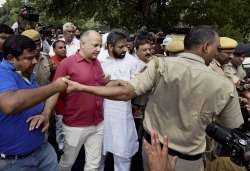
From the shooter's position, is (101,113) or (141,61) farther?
(141,61)

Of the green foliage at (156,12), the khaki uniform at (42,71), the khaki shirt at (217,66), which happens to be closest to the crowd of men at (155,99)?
the khaki shirt at (217,66)

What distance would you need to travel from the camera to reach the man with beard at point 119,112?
4.62 m

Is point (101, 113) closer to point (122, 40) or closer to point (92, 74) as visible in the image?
point (92, 74)

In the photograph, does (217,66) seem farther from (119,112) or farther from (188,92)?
(188,92)

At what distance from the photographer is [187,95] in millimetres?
3219

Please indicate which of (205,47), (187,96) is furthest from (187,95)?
(205,47)

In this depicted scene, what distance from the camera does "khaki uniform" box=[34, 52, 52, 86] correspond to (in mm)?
4570

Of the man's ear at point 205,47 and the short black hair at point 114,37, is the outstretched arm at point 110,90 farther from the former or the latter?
the short black hair at point 114,37

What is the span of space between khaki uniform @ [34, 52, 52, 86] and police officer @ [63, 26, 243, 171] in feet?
5.13

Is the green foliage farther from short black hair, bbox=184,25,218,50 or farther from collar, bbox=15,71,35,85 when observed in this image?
collar, bbox=15,71,35,85

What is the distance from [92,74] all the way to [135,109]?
0.85 m

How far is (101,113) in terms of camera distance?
14.9 feet

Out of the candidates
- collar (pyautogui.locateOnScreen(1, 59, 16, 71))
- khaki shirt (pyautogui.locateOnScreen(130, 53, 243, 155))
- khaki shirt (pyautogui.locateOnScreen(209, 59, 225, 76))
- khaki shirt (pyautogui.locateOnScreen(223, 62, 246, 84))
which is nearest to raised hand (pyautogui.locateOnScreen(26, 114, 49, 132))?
collar (pyautogui.locateOnScreen(1, 59, 16, 71))

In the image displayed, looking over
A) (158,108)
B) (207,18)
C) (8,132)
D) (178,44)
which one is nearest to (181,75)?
(158,108)
